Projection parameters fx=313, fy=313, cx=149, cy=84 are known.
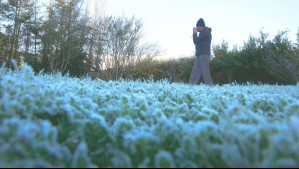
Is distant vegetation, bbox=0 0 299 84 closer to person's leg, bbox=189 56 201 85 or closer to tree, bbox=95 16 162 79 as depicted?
tree, bbox=95 16 162 79

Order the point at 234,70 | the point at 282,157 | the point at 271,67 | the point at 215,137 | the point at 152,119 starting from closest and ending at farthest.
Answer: the point at 282,157 → the point at 215,137 → the point at 152,119 → the point at 271,67 → the point at 234,70

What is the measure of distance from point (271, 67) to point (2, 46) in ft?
47.7

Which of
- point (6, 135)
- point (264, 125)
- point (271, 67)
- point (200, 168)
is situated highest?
point (271, 67)

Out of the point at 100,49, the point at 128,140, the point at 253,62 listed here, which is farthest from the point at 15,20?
the point at 128,140

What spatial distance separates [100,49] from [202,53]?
40.6 feet

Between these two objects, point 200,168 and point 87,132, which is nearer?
point 200,168

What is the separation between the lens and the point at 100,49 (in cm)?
1967

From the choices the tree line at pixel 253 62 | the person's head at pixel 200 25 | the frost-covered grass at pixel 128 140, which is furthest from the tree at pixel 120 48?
the frost-covered grass at pixel 128 140

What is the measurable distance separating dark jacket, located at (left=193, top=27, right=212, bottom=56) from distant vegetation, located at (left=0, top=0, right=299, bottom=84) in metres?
7.61

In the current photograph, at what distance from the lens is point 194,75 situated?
8.10m

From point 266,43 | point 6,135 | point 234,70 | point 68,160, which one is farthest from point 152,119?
point 266,43

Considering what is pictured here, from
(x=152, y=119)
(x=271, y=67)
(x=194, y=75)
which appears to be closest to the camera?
(x=152, y=119)

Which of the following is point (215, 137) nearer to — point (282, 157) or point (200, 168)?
point (200, 168)

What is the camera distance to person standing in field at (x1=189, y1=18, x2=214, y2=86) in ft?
26.4
